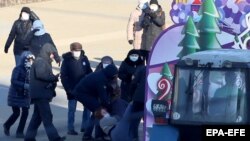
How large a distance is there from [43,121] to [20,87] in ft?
2.73

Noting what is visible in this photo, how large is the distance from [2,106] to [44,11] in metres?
14.9

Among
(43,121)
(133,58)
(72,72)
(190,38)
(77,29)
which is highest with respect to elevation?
(77,29)

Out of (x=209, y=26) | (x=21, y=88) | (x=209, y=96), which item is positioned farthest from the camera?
(x=21, y=88)

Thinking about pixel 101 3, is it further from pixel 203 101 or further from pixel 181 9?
pixel 203 101

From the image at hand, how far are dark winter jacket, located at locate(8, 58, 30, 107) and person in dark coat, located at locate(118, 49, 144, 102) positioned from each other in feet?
5.02

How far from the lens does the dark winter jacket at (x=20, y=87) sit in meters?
14.5

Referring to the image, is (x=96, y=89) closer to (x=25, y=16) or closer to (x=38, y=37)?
(x=38, y=37)

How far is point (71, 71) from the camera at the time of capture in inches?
584

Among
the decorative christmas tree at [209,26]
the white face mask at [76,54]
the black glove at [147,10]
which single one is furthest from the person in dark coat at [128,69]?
the black glove at [147,10]

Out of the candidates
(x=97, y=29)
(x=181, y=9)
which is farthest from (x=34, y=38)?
(x=97, y=29)

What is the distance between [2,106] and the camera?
17.2 m

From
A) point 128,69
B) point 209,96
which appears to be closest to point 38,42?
point 128,69

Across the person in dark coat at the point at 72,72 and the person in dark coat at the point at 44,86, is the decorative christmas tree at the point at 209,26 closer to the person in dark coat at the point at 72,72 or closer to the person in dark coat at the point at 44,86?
the person in dark coat at the point at 44,86

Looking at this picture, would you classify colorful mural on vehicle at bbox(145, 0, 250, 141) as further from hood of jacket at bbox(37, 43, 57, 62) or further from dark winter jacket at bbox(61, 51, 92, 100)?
dark winter jacket at bbox(61, 51, 92, 100)
